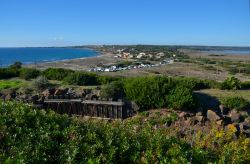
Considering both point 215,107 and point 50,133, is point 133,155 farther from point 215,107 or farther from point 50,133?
point 215,107

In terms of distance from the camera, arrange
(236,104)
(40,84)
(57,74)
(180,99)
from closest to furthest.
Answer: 1. (180,99)
2. (236,104)
3. (40,84)
4. (57,74)

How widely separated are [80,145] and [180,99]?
716 inches

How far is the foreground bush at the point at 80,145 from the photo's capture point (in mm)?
7535

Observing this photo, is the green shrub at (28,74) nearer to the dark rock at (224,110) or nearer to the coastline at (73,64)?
the dark rock at (224,110)

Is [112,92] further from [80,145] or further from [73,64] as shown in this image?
[73,64]

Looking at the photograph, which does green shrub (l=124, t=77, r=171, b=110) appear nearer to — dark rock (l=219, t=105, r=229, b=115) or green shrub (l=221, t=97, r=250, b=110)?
dark rock (l=219, t=105, r=229, b=115)

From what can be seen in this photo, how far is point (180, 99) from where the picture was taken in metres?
25.6

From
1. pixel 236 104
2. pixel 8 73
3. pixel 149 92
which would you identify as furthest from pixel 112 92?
pixel 8 73

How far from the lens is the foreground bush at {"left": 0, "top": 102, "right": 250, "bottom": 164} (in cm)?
754

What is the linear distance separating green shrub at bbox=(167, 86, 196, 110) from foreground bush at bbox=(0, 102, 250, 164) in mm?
15914

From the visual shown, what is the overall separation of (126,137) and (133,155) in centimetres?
72

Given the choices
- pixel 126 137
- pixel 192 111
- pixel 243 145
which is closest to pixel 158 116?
pixel 192 111

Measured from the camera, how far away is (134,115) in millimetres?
23859

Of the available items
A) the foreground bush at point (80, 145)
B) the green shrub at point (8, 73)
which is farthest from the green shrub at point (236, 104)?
the green shrub at point (8, 73)
